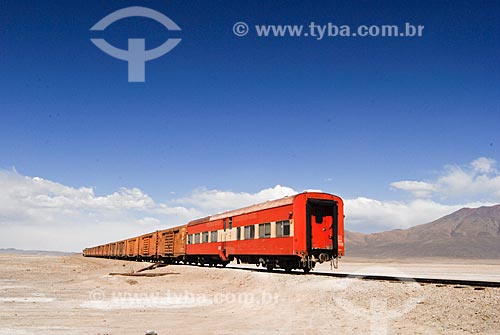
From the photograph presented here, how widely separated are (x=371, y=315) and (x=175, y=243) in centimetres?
3416

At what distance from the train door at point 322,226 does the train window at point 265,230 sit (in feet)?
9.36

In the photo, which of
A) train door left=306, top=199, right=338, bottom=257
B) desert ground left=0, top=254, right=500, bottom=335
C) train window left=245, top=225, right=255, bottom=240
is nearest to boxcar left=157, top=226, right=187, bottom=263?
train window left=245, top=225, right=255, bottom=240

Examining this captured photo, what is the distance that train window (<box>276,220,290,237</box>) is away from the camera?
24.8m

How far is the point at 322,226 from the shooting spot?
25.4 meters

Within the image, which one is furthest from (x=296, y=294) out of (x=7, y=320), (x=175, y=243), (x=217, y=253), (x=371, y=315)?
(x=175, y=243)

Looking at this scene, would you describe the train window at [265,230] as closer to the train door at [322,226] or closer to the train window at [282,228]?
the train window at [282,228]

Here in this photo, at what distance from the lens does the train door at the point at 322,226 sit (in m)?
24.6

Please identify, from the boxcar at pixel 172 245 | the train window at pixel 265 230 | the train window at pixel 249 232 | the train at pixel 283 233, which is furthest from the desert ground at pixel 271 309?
the boxcar at pixel 172 245

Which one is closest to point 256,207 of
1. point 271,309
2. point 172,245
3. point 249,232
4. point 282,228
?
point 249,232

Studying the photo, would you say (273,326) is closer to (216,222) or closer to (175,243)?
(216,222)

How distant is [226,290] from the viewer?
23500 millimetres

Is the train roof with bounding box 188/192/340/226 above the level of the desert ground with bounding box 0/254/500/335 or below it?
above

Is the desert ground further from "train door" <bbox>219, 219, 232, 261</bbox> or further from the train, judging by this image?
"train door" <bbox>219, 219, 232, 261</bbox>

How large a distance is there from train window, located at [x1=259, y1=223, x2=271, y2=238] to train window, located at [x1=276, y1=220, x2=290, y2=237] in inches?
41.7
